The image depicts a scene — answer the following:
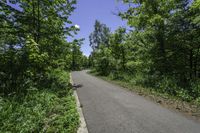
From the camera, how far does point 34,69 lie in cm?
923

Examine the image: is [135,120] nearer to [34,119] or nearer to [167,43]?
[34,119]

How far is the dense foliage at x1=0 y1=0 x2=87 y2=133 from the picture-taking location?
4.62m

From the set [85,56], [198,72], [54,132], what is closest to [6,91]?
[54,132]

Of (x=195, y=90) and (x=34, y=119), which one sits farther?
(x=195, y=90)

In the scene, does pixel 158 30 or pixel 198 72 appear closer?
pixel 158 30

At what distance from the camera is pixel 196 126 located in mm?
4504

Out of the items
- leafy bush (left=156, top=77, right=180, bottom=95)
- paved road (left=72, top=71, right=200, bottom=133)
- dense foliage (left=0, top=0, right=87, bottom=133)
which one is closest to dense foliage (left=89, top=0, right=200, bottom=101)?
leafy bush (left=156, top=77, right=180, bottom=95)

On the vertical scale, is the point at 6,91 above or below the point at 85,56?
below

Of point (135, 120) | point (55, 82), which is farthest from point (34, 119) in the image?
point (55, 82)

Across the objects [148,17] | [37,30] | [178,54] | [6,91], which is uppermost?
[148,17]

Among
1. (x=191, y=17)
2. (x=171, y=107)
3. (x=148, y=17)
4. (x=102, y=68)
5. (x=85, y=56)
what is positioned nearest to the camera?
(x=171, y=107)

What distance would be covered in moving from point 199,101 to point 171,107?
177cm

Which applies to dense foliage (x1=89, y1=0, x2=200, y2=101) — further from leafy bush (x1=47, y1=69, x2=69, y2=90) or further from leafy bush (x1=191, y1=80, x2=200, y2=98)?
leafy bush (x1=47, y1=69, x2=69, y2=90)

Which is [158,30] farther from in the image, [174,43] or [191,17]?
[191,17]
